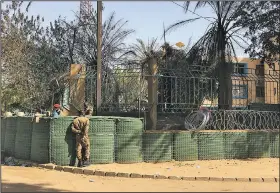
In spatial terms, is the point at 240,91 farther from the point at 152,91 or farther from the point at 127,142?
the point at 127,142

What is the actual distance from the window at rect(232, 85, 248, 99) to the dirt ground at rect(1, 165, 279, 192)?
6604 millimetres

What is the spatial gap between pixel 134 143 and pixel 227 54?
6232 mm

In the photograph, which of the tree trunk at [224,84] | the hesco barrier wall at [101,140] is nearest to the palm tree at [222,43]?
the tree trunk at [224,84]

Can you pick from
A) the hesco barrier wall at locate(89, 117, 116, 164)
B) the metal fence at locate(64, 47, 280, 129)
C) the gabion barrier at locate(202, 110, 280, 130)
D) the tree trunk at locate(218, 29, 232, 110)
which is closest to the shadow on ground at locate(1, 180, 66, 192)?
the hesco barrier wall at locate(89, 117, 116, 164)

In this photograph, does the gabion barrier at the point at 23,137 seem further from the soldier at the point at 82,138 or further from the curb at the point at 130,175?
the soldier at the point at 82,138

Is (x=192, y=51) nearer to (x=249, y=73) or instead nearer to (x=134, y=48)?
(x=249, y=73)

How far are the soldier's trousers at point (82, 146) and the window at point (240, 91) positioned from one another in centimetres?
686

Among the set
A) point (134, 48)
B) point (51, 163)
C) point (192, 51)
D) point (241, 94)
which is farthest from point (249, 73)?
point (134, 48)

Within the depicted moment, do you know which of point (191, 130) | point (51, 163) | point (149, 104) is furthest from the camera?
point (149, 104)

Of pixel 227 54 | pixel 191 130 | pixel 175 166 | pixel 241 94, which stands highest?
pixel 227 54

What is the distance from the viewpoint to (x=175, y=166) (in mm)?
12102

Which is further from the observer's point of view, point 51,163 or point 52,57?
point 52,57

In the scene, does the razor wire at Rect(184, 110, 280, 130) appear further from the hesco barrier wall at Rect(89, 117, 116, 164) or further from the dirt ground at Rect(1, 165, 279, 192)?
the dirt ground at Rect(1, 165, 279, 192)

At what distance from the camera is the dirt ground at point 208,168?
10922 mm
